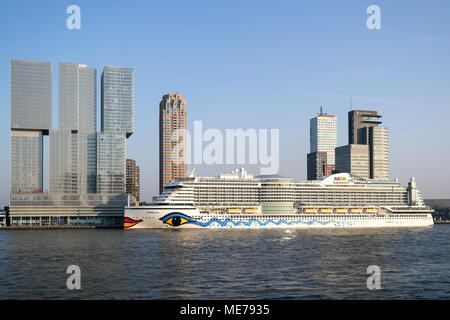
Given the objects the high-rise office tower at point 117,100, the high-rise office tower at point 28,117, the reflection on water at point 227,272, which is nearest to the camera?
the reflection on water at point 227,272

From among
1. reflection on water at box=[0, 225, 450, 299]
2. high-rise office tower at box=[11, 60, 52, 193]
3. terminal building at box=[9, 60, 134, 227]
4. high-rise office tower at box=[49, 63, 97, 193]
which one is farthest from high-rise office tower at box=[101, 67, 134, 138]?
reflection on water at box=[0, 225, 450, 299]

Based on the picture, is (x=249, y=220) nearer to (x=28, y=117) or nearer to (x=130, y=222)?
(x=130, y=222)

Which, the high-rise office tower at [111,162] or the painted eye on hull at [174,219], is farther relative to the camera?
the high-rise office tower at [111,162]

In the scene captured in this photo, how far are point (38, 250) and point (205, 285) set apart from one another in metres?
36.9

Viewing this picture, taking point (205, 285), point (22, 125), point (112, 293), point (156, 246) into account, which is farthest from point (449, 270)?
point (22, 125)

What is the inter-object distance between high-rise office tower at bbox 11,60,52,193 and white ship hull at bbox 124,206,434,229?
73.1 metres

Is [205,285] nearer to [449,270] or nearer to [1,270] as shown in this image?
[1,270]

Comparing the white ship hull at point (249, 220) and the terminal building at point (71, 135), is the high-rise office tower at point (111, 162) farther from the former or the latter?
the white ship hull at point (249, 220)

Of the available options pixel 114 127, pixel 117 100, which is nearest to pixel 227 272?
pixel 114 127

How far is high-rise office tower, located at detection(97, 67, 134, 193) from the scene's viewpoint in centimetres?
16750

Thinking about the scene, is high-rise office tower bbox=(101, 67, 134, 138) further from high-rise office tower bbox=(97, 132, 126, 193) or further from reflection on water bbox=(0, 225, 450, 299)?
reflection on water bbox=(0, 225, 450, 299)

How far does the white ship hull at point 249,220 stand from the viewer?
106m

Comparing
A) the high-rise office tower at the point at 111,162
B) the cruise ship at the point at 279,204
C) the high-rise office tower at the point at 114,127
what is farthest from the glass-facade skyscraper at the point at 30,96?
the cruise ship at the point at 279,204

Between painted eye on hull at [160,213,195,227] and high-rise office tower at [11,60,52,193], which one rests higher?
high-rise office tower at [11,60,52,193]
